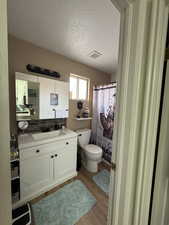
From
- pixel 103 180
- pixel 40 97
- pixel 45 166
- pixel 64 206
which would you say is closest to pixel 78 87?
pixel 40 97

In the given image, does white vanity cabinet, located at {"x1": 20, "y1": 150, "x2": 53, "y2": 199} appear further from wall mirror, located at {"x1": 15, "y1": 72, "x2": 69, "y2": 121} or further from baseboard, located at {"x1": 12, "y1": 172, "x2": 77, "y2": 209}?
wall mirror, located at {"x1": 15, "y1": 72, "x2": 69, "y2": 121}

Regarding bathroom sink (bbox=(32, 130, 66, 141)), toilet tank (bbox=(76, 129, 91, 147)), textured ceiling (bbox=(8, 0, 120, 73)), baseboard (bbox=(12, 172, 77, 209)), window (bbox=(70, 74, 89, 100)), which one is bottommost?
baseboard (bbox=(12, 172, 77, 209))

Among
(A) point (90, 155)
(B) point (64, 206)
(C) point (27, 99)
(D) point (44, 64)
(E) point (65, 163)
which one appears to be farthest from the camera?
(A) point (90, 155)

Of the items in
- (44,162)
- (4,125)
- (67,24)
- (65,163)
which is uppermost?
(67,24)

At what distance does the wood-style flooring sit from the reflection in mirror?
1250 mm

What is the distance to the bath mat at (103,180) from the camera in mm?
1729

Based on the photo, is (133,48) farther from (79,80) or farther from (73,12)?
(79,80)

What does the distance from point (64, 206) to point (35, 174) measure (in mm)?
573

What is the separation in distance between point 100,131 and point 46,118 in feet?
4.48

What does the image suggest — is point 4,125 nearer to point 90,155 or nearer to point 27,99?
point 27,99

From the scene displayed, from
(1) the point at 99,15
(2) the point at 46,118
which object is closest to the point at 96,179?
(2) the point at 46,118

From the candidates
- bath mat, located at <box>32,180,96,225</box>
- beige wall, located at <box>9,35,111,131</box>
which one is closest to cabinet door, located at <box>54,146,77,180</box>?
bath mat, located at <box>32,180,96,225</box>

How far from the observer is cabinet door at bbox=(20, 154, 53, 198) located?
4.56ft

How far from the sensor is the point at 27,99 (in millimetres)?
1682
